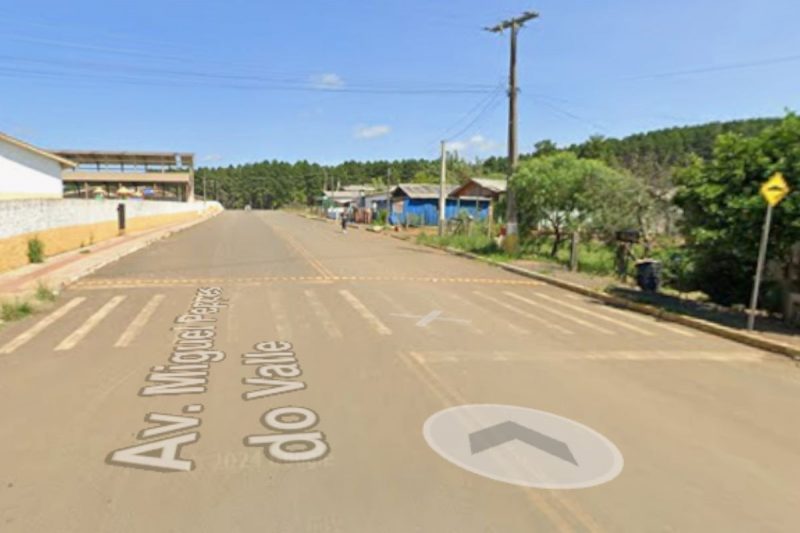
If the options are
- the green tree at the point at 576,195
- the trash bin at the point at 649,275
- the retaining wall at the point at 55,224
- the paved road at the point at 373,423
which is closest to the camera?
the paved road at the point at 373,423

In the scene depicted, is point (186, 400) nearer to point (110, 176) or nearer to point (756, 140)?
point (756, 140)

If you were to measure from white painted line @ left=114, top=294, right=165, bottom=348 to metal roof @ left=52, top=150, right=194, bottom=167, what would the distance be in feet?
231

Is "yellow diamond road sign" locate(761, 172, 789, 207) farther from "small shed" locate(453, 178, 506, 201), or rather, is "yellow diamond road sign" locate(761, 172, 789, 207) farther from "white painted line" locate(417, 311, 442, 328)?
"small shed" locate(453, 178, 506, 201)

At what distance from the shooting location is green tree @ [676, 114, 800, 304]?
9119 mm

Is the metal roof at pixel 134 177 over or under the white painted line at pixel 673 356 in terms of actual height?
over

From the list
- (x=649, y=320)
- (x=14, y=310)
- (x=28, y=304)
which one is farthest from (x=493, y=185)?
(x=14, y=310)

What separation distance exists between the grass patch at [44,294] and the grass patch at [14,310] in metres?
0.87

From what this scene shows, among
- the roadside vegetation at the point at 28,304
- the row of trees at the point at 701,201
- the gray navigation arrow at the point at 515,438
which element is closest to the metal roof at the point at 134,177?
A: the row of trees at the point at 701,201

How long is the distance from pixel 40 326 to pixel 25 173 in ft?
98.9

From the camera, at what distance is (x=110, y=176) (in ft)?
234

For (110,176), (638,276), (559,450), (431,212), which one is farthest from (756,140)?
(110,176)

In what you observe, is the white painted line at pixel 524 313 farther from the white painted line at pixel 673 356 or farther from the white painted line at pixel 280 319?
the white painted line at pixel 280 319

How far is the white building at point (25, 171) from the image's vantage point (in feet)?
99.7
